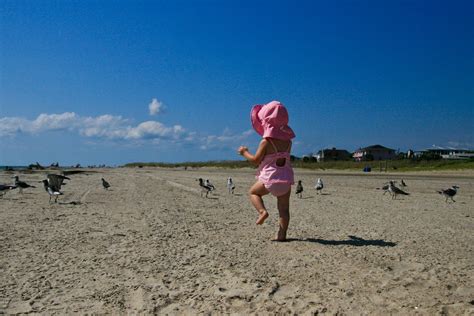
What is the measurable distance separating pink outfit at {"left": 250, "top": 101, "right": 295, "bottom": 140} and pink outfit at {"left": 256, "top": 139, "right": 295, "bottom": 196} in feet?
0.54

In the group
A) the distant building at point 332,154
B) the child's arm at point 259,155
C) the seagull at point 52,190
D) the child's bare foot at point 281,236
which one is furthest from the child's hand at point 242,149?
the distant building at point 332,154

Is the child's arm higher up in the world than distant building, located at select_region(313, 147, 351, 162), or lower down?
lower down

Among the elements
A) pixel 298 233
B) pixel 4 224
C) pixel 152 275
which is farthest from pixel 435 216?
pixel 4 224

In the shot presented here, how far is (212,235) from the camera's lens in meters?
7.12

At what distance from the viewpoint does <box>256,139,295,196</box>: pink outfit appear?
6.40m

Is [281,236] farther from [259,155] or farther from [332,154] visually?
[332,154]

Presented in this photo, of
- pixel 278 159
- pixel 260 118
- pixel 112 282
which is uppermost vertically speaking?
pixel 260 118

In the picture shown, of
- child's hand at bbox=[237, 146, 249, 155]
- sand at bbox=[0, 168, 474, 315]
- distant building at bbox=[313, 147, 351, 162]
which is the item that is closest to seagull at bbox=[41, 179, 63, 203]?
sand at bbox=[0, 168, 474, 315]

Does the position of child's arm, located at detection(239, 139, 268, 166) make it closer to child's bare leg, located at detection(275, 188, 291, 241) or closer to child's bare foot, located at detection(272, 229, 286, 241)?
child's bare leg, located at detection(275, 188, 291, 241)

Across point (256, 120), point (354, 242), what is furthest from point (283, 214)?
point (256, 120)

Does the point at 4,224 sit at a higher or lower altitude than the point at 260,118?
lower

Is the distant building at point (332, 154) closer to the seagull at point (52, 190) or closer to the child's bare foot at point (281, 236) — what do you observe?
the seagull at point (52, 190)

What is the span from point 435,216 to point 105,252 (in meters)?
7.69

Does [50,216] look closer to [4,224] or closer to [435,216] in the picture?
[4,224]
